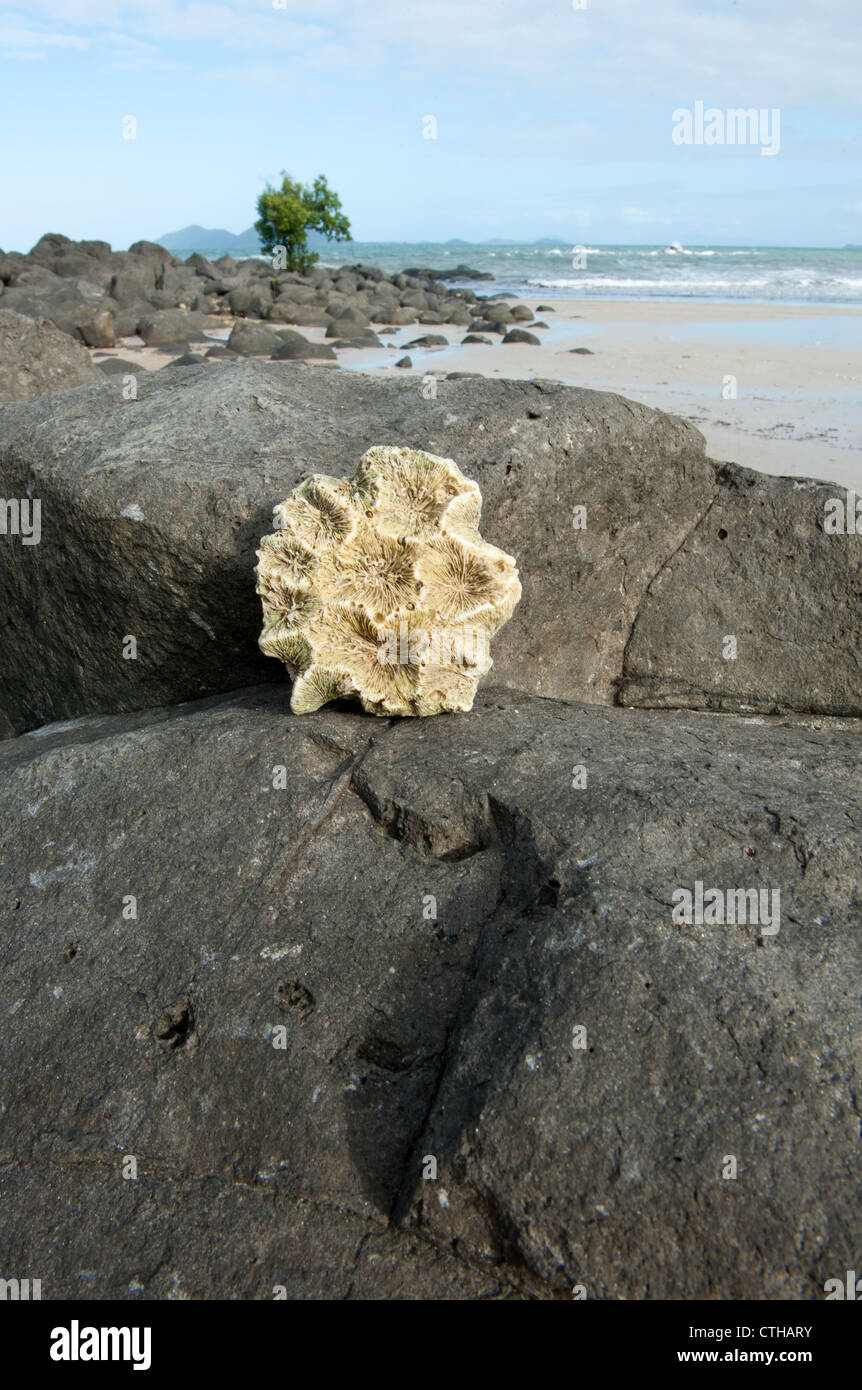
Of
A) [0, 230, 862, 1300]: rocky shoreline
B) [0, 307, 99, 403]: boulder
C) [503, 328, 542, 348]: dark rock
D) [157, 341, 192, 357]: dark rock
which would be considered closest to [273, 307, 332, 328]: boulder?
[157, 341, 192, 357]: dark rock

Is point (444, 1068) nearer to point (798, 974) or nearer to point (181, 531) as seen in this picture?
point (798, 974)

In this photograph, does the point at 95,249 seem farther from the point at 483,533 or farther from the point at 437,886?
the point at 437,886

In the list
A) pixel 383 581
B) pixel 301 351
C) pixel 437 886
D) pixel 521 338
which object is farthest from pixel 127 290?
pixel 437 886

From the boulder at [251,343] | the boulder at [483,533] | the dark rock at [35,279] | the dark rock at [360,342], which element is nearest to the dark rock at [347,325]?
the dark rock at [360,342]

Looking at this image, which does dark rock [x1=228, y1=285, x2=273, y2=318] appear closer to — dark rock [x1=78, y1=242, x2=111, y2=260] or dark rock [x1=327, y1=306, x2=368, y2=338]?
dark rock [x1=327, y1=306, x2=368, y2=338]

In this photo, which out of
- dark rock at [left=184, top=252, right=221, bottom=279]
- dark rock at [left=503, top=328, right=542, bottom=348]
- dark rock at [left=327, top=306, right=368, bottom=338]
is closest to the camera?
dark rock at [left=503, top=328, right=542, bottom=348]
